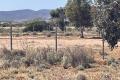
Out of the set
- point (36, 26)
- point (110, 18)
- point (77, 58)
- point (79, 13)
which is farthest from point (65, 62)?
point (36, 26)

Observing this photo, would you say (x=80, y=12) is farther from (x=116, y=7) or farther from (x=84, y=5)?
(x=116, y=7)

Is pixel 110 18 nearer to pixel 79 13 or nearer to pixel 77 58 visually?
pixel 77 58

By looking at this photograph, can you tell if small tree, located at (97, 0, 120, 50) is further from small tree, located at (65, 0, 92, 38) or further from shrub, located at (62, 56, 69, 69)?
small tree, located at (65, 0, 92, 38)

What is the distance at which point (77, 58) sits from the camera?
73.2 ft

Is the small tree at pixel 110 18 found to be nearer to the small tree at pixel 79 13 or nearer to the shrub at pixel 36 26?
the small tree at pixel 79 13

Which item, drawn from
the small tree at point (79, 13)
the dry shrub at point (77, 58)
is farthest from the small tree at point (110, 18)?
the small tree at point (79, 13)

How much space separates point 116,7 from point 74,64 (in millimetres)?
4314

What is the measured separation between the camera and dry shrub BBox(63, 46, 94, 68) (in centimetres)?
2181

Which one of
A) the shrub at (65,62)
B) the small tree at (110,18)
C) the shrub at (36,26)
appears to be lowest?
the shrub at (65,62)

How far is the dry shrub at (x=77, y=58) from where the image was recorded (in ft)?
71.6

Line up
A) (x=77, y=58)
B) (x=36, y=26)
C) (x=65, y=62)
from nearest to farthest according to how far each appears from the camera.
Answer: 1. (x=65, y=62)
2. (x=77, y=58)
3. (x=36, y=26)

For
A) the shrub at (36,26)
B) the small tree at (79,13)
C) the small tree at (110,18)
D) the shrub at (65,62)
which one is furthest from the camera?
the shrub at (36,26)

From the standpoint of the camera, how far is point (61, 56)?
78.3 feet

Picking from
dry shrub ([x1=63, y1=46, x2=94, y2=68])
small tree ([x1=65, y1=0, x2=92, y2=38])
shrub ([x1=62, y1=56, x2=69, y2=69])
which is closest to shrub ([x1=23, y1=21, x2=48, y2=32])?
small tree ([x1=65, y1=0, x2=92, y2=38])
